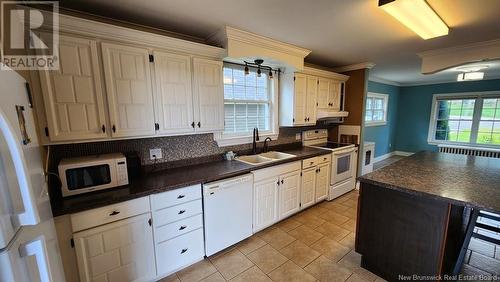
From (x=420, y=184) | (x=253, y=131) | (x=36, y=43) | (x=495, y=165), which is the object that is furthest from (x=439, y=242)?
(x=36, y=43)

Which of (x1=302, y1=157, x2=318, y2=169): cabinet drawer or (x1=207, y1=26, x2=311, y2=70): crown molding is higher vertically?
(x1=207, y1=26, x2=311, y2=70): crown molding

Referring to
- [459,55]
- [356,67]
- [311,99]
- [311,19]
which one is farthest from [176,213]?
[459,55]

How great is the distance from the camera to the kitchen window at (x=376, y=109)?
573 cm

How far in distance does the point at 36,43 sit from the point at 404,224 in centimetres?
317

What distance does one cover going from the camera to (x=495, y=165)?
2.29m

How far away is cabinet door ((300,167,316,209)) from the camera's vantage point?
2994 mm

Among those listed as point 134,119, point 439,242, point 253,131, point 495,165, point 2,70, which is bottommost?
point 439,242

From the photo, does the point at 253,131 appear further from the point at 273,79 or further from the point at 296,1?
the point at 296,1

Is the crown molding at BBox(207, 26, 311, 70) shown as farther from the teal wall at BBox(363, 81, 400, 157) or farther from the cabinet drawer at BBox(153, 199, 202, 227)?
the teal wall at BBox(363, 81, 400, 157)

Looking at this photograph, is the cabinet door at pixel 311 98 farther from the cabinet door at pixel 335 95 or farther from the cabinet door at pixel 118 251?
the cabinet door at pixel 118 251

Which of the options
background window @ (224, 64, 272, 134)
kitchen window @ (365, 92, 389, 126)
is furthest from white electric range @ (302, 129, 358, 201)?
kitchen window @ (365, 92, 389, 126)

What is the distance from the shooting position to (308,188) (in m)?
3.09

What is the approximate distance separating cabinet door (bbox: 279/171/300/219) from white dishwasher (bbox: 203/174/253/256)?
55 centimetres

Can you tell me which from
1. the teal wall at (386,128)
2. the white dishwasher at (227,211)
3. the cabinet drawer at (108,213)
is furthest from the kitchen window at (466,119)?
the cabinet drawer at (108,213)
